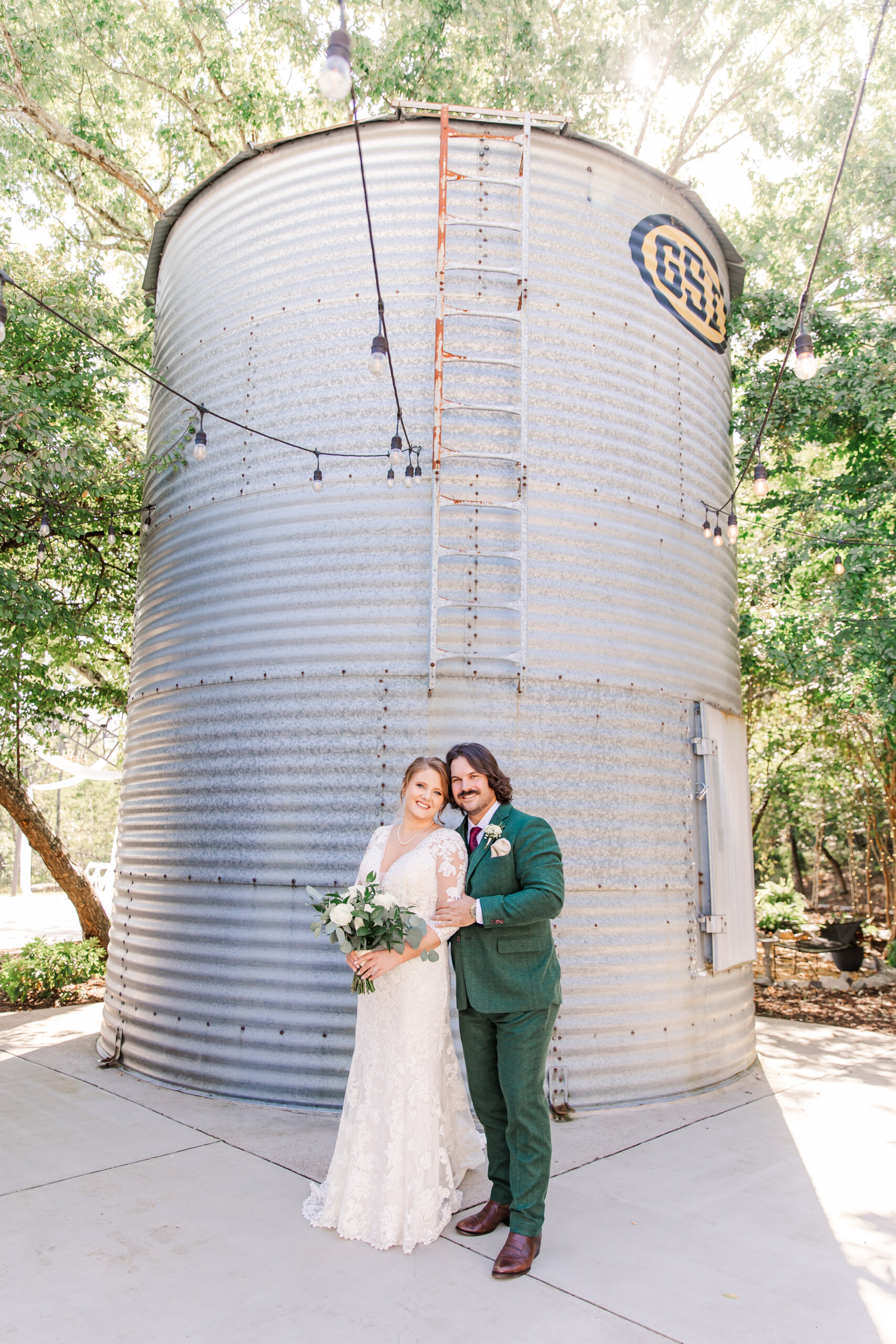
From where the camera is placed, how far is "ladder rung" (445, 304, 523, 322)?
624 cm

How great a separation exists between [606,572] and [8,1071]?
5709mm

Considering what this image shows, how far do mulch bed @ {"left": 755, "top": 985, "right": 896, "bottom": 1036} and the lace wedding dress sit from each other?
673 cm

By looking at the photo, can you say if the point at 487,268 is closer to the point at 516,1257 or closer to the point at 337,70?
the point at 337,70

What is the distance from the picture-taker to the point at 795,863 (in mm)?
32250

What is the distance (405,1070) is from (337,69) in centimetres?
373

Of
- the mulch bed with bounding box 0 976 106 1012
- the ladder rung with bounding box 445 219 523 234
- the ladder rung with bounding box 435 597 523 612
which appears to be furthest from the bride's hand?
the mulch bed with bounding box 0 976 106 1012

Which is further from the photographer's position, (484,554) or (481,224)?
(481,224)

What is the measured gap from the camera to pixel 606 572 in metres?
6.32

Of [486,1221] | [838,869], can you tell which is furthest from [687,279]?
[838,869]

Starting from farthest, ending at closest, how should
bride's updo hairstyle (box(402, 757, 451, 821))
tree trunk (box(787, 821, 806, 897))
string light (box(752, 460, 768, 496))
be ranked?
tree trunk (box(787, 821, 806, 897)), string light (box(752, 460, 768, 496)), bride's updo hairstyle (box(402, 757, 451, 821))

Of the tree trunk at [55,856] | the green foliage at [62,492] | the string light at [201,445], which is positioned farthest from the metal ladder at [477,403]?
the tree trunk at [55,856]

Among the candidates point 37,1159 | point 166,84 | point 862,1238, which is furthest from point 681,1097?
point 166,84

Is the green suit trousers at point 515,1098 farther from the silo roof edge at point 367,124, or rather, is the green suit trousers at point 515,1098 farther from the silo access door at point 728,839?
the silo roof edge at point 367,124

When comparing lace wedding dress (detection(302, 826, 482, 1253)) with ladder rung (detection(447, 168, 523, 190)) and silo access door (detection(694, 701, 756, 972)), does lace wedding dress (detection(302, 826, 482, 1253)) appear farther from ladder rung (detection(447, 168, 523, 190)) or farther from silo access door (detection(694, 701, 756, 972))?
ladder rung (detection(447, 168, 523, 190))
